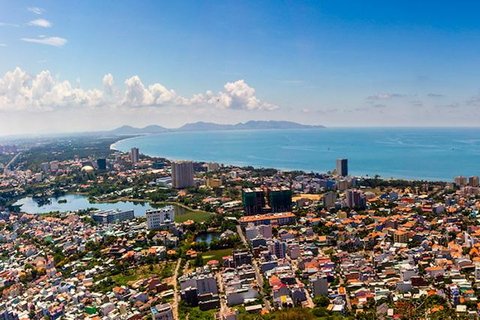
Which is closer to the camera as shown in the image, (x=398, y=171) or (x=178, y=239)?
(x=178, y=239)

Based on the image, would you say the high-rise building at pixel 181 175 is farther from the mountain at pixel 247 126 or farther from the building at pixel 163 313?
the mountain at pixel 247 126

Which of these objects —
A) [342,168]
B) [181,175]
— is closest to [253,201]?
[181,175]

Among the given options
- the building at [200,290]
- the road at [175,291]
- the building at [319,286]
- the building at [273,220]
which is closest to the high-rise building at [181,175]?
the building at [273,220]

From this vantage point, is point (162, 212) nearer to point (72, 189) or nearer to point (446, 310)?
point (446, 310)

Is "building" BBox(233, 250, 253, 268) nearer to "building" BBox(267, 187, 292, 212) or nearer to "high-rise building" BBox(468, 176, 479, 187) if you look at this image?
"building" BBox(267, 187, 292, 212)

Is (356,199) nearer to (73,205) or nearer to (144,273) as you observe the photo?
(144,273)

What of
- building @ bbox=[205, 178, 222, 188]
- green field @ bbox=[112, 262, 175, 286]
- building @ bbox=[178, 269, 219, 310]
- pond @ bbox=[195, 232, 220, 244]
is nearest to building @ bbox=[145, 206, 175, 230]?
pond @ bbox=[195, 232, 220, 244]

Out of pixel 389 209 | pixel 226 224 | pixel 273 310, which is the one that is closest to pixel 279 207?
pixel 226 224
